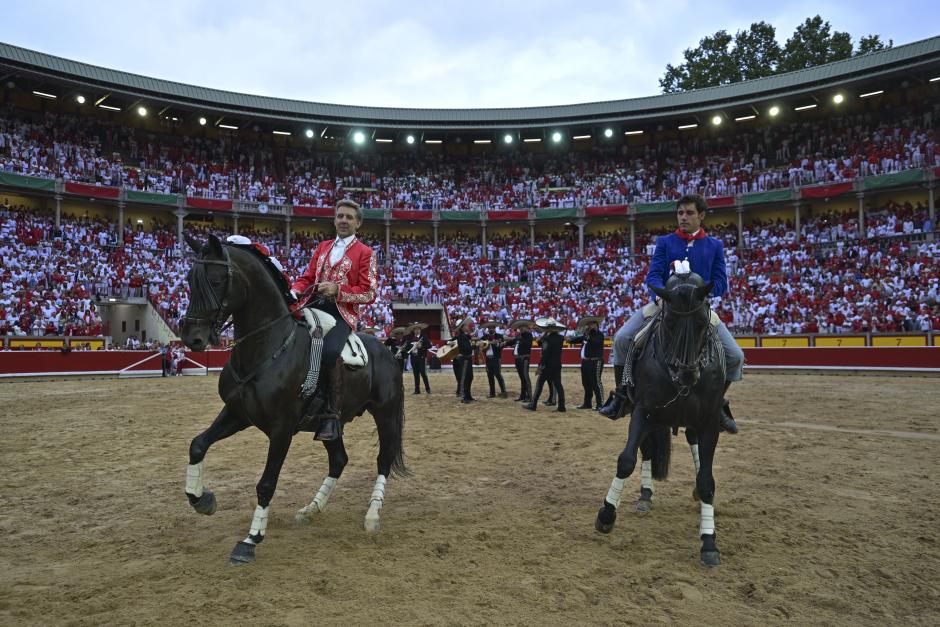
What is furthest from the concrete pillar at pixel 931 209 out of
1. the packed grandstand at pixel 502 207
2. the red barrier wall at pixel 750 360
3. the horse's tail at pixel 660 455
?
the horse's tail at pixel 660 455

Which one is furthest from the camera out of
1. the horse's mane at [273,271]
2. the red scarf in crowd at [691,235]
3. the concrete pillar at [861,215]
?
the concrete pillar at [861,215]

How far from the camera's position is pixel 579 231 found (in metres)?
41.6

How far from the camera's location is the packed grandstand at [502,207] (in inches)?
1145

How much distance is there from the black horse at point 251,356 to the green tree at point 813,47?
5848cm

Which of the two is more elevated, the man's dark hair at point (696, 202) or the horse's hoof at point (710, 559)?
the man's dark hair at point (696, 202)

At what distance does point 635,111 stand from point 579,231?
30.4ft

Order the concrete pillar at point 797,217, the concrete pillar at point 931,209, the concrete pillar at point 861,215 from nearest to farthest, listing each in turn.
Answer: the concrete pillar at point 931,209, the concrete pillar at point 861,215, the concrete pillar at point 797,217

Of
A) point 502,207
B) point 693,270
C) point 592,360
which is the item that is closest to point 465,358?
point 592,360

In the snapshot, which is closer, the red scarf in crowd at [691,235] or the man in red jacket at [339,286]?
the man in red jacket at [339,286]

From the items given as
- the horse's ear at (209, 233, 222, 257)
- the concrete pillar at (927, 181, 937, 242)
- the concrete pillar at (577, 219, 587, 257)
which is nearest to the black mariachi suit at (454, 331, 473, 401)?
the horse's ear at (209, 233, 222, 257)

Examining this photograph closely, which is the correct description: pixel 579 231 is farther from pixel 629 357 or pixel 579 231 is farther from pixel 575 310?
pixel 629 357

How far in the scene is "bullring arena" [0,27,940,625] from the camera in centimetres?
390

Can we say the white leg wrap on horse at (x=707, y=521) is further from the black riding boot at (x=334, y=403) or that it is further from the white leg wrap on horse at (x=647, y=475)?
the black riding boot at (x=334, y=403)

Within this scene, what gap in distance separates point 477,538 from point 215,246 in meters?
3.07
